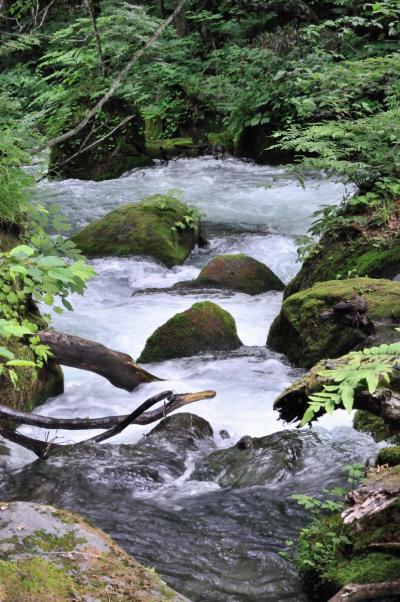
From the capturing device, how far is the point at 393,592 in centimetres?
282

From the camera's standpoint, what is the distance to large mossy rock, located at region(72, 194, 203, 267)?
34.6 ft

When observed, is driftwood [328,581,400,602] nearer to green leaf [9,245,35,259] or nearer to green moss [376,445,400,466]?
green moss [376,445,400,466]

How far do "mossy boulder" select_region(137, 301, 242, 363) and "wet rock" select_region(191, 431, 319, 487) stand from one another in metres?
2.08

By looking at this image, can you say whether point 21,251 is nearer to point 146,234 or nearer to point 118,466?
point 118,466

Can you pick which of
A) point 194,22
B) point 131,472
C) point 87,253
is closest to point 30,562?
point 131,472

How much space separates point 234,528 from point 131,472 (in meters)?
1.00

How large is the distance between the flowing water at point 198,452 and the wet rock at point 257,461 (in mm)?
70

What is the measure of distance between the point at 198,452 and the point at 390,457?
1.97m

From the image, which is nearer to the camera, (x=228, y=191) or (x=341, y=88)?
(x=341, y=88)

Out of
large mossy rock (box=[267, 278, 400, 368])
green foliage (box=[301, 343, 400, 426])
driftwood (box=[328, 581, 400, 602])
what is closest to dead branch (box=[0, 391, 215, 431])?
large mossy rock (box=[267, 278, 400, 368])

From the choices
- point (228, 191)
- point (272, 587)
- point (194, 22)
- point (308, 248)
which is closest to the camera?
point (272, 587)

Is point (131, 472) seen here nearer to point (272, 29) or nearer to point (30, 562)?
point (30, 562)

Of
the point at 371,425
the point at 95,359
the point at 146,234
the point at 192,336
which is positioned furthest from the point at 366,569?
the point at 146,234

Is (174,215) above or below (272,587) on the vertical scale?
above
